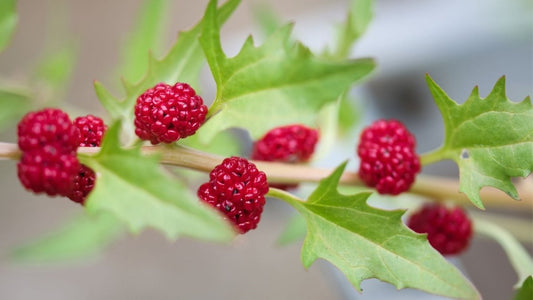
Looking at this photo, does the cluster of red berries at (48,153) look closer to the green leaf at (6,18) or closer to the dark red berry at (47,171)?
the dark red berry at (47,171)

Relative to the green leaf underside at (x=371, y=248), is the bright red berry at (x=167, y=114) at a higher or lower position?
higher

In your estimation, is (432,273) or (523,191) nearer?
(432,273)

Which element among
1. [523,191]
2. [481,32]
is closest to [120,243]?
[481,32]

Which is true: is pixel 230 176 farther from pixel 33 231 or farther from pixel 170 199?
pixel 33 231

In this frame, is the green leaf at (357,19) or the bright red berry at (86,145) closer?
the bright red berry at (86,145)

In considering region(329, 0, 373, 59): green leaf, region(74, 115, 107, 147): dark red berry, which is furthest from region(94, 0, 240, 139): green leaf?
region(329, 0, 373, 59): green leaf

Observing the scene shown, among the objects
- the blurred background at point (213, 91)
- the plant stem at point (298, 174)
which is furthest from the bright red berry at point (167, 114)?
the blurred background at point (213, 91)

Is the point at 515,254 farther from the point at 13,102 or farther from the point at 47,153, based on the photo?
the point at 13,102

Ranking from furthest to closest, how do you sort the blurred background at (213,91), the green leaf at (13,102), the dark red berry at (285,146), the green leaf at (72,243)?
1. the blurred background at (213,91)
2. the green leaf at (72,243)
3. the green leaf at (13,102)
4. the dark red berry at (285,146)
